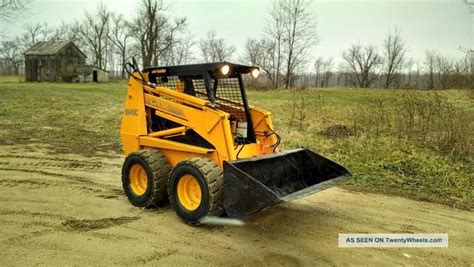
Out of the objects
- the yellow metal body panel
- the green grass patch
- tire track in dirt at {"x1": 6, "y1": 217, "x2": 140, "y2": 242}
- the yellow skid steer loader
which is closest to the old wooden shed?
the green grass patch

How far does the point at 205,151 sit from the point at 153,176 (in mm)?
839

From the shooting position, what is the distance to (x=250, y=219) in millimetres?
5023

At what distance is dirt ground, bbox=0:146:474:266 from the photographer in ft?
13.1

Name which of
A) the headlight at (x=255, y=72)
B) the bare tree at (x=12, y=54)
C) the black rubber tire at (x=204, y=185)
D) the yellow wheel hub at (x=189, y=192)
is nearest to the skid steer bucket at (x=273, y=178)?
the black rubber tire at (x=204, y=185)

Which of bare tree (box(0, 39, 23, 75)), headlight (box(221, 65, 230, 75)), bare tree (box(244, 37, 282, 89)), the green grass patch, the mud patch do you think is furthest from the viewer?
bare tree (box(0, 39, 23, 75))

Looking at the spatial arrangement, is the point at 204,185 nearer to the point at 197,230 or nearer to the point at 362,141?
the point at 197,230

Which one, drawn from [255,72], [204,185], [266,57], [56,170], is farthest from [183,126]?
[266,57]

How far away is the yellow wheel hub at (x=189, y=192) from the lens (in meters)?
4.79

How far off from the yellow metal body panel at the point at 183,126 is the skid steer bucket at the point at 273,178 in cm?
38

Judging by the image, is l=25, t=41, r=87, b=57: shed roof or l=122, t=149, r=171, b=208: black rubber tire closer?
l=122, t=149, r=171, b=208: black rubber tire

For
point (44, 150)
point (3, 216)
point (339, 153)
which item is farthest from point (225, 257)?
point (44, 150)

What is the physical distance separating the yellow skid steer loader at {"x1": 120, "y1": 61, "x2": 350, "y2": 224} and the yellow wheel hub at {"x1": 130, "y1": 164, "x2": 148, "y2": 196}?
1cm

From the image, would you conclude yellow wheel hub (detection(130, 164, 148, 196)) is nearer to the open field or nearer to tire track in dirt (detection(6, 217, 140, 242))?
the open field

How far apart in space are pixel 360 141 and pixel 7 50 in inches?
3398
